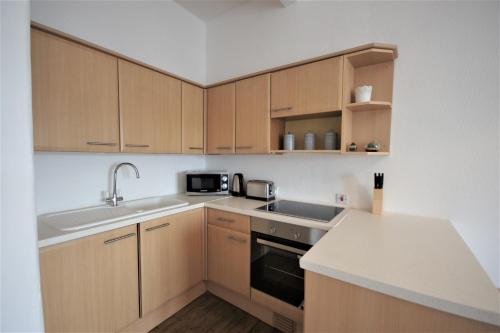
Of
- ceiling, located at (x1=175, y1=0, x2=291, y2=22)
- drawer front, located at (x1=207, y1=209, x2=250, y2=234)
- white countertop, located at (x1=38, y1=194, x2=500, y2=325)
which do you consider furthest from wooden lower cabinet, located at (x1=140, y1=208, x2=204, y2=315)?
ceiling, located at (x1=175, y1=0, x2=291, y2=22)

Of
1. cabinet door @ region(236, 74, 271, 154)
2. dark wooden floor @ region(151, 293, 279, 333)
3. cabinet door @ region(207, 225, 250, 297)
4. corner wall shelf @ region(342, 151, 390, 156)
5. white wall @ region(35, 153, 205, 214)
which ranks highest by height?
cabinet door @ region(236, 74, 271, 154)

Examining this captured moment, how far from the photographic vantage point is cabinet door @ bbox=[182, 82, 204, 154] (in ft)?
7.14

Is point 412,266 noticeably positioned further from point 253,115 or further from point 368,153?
point 253,115

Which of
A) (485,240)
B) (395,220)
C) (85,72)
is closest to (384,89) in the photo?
(395,220)

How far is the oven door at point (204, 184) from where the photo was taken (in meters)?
2.35

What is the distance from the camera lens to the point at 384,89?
5.38 feet

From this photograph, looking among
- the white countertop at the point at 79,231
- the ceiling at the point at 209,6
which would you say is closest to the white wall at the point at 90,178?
the white countertop at the point at 79,231

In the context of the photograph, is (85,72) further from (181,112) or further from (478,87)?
(478,87)

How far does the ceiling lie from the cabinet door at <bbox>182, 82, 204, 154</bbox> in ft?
3.07

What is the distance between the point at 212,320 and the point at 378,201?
1.64 meters

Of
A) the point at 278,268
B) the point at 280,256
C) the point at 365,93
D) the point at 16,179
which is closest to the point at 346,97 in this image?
the point at 365,93

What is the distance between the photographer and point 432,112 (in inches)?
58.8

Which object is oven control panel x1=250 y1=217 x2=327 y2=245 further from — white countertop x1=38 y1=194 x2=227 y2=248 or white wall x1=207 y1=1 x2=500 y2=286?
white countertop x1=38 y1=194 x2=227 y2=248

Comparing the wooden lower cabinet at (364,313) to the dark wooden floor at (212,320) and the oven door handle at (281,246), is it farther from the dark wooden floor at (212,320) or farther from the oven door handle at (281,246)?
the dark wooden floor at (212,320)
